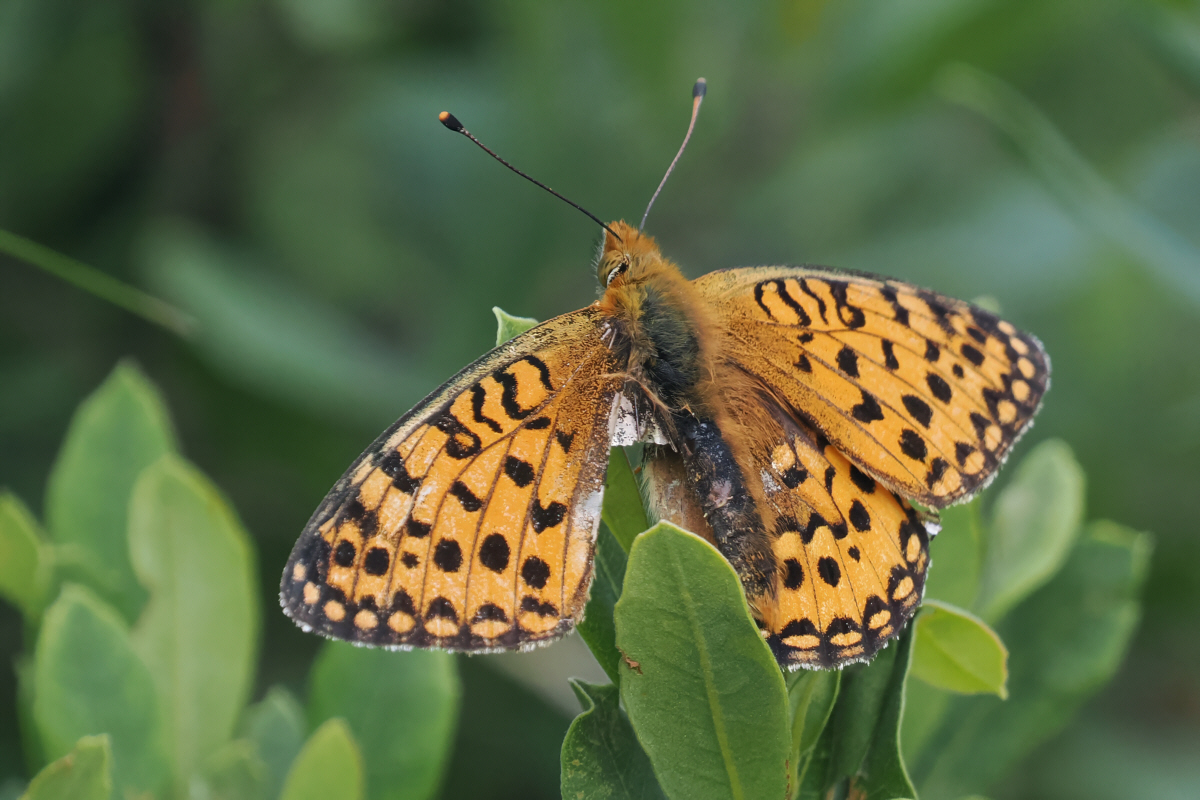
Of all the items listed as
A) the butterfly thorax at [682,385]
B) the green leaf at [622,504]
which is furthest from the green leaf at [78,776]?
the butterfly thorax at [682,385]

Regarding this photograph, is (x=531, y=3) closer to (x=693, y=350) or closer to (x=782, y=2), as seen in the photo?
(x=782, y=2)

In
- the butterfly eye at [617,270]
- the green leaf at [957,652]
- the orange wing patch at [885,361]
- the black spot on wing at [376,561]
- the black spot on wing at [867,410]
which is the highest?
the butterfly eye at [617,270]

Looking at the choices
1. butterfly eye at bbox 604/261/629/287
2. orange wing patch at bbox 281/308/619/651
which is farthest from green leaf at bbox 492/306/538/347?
butterfly eye at bbox 604/261/629/287

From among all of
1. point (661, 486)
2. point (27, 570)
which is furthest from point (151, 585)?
point (661, 486)

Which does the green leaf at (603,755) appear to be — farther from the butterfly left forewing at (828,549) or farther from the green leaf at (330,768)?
the green leaf at (330,768)

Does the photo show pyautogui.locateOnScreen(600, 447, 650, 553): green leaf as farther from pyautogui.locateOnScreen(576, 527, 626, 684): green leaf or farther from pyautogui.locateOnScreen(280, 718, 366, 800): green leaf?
pyautogui.locateOnScreen(280, 718, 366, 800): green leaf

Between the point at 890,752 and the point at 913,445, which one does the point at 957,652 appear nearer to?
the point at 890,752

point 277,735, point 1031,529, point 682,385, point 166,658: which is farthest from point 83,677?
point 1031,529
